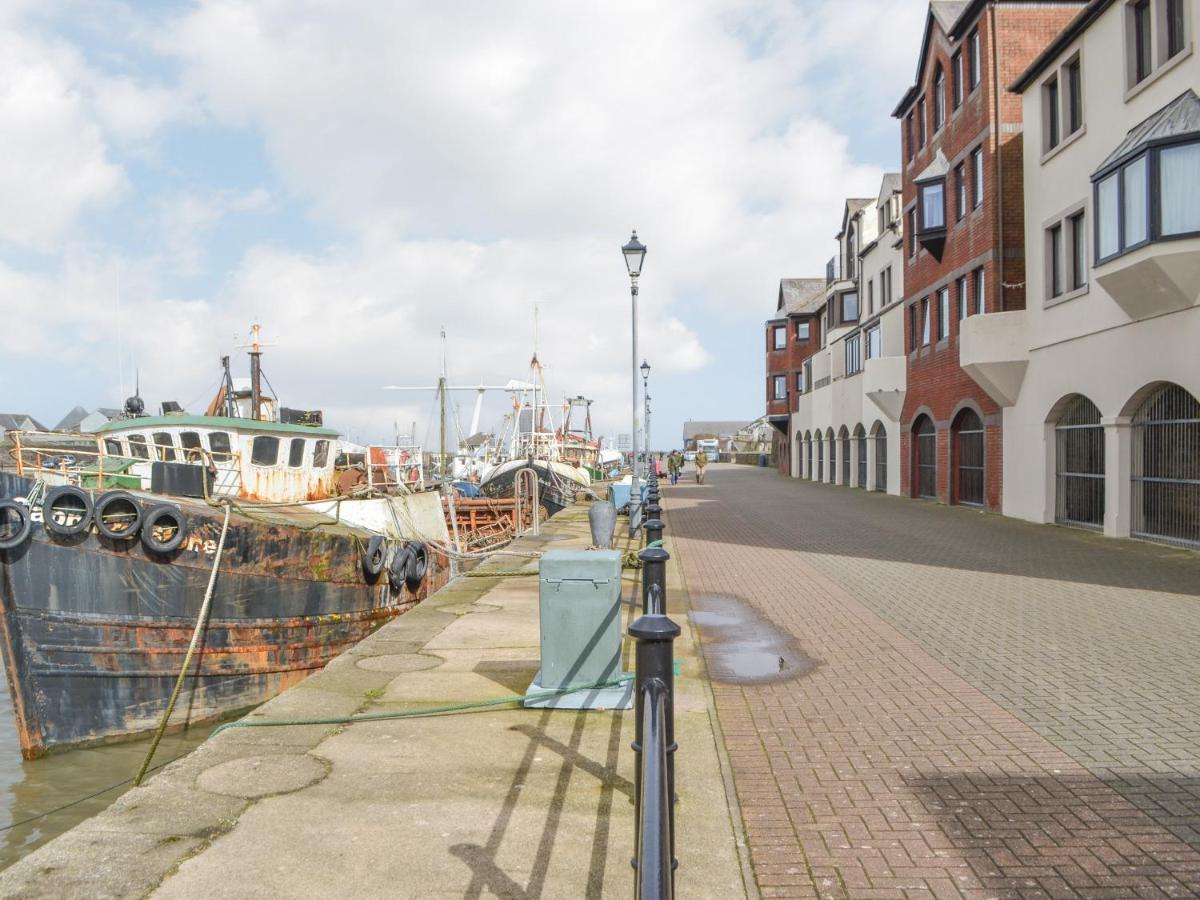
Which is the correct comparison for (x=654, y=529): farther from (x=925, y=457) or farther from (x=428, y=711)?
(x=925, y=457)

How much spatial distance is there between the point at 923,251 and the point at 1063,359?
10.2m

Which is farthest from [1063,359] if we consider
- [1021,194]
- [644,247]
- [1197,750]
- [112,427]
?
[112,427]

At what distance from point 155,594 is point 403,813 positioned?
703 centimetres

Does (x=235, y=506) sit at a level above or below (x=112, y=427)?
below

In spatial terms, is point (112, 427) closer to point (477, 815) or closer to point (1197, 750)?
point (477, 815)

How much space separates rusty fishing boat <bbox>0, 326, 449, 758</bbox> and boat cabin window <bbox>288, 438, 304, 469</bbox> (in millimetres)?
1971

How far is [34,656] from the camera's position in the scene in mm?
9602

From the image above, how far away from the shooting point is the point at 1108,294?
16375 mm

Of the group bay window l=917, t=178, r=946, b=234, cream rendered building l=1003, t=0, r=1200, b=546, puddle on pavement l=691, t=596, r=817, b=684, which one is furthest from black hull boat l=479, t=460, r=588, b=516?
puddle on pavement l=691, t=596, r=817, b=684

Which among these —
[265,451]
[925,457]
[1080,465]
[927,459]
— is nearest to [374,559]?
[265,451]

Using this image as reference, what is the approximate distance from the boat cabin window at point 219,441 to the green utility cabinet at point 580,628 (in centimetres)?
1061

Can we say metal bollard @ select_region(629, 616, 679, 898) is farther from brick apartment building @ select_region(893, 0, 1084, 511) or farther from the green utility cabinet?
brick apartment building @ select_region(893, 0, 1084, 511)

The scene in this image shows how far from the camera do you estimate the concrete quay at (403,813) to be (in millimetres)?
3805

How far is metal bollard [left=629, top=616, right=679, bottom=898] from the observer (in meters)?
2.22
